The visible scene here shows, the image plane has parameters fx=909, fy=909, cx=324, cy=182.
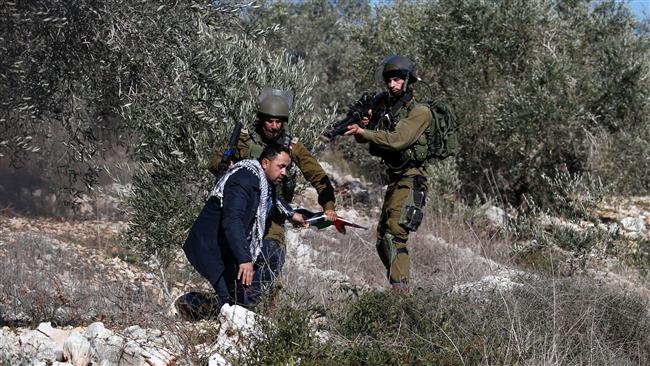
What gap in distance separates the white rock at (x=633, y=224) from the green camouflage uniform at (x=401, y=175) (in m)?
6.98

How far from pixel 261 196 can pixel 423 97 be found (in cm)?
862

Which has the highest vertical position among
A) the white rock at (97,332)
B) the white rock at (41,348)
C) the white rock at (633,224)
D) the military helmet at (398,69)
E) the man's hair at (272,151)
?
the military helmet at (398,69)

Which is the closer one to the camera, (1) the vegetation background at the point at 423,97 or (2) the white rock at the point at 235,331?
(2) the white rock at the point at 235,331

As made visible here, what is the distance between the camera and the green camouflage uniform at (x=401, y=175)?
20.9 feet

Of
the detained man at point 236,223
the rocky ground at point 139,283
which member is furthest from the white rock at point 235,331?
the detained man at point 236,223

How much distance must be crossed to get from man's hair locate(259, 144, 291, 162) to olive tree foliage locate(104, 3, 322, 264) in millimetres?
566

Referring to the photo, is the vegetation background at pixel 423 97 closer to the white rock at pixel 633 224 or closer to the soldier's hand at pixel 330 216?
the white rock at pixel 633 224

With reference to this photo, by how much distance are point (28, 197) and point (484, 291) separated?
499 inches

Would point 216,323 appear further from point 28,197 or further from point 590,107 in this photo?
point 28,197

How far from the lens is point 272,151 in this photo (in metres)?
5.55

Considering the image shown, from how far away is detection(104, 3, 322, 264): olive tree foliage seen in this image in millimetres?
5648

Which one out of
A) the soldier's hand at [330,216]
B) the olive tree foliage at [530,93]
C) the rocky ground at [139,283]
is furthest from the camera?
the olive tree foliage at [530,93]

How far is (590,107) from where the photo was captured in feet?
44.7

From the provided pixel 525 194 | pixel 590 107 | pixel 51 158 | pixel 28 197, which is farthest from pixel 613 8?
pixel 28 197
